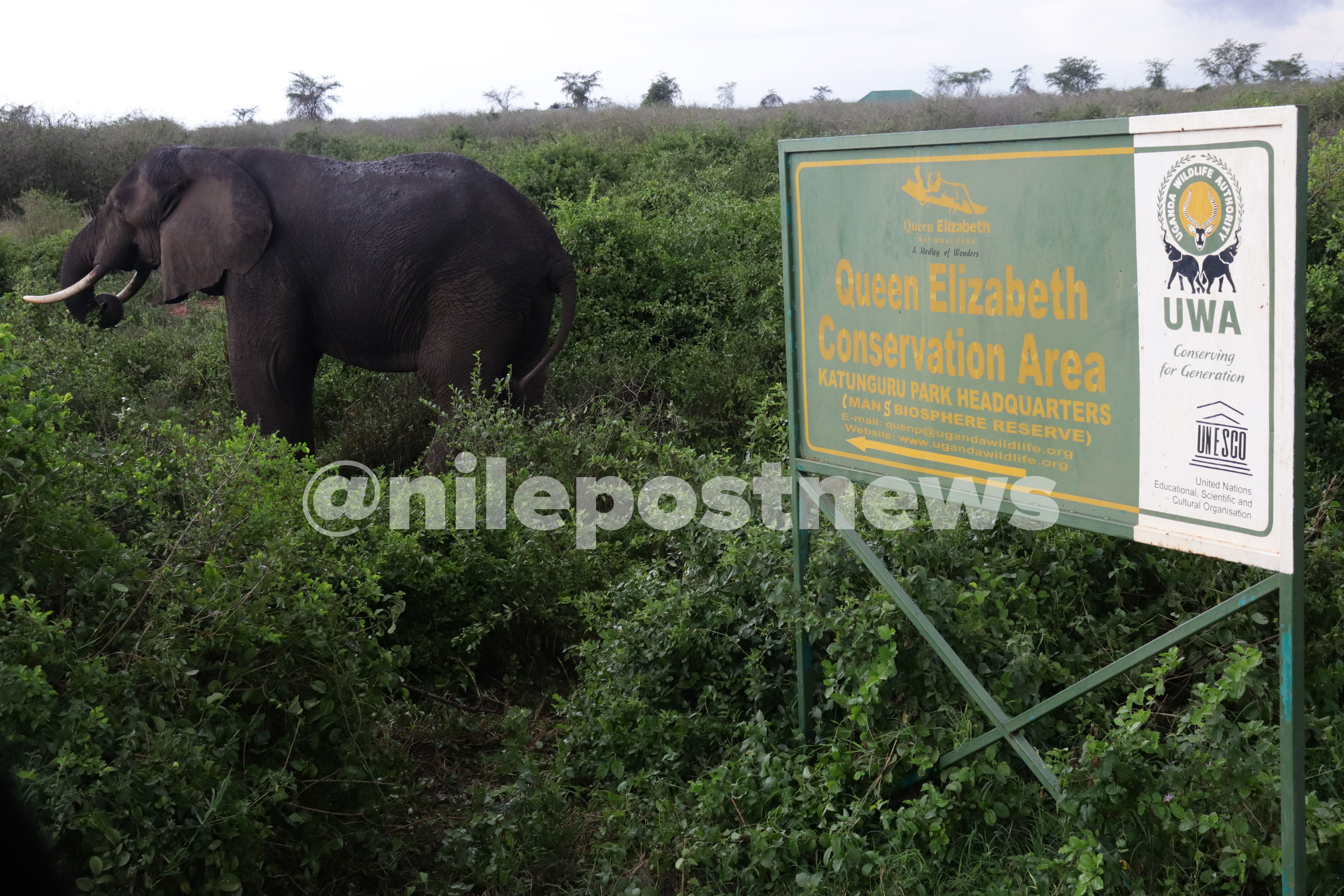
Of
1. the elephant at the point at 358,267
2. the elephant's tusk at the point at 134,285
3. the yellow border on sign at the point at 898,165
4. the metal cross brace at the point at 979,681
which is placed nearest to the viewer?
the metal cross brace at the point at 979,681

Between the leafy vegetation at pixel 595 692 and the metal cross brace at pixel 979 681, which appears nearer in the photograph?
the metal cross brace at pixel 979 681

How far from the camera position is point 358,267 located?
22.2ft

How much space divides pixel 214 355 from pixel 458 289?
2961mm

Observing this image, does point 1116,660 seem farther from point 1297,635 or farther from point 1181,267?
point 1181,267

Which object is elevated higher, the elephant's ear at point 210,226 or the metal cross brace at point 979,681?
the elephant's ear at point 210,226

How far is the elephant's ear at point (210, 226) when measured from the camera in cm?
675

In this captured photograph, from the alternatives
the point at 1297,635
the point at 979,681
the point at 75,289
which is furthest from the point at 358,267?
the point at 1297,635

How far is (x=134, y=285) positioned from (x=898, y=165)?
20.7 ft

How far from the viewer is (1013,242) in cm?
292

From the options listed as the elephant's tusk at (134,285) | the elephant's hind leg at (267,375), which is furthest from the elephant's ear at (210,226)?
the elephant's tusk at (134,285)

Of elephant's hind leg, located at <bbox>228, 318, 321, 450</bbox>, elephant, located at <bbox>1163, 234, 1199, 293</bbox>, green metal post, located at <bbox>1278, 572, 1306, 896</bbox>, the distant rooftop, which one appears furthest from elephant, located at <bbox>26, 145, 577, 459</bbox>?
the distant rooftop

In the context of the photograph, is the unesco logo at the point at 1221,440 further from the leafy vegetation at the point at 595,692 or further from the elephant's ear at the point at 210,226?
the elephant's ear at the point at 210,226

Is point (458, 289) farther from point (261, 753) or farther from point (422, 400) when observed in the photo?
point (261, 753)

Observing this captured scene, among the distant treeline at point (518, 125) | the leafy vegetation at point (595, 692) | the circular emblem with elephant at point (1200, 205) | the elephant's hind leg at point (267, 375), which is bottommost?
the leafy vegetation at point (595, 692)
